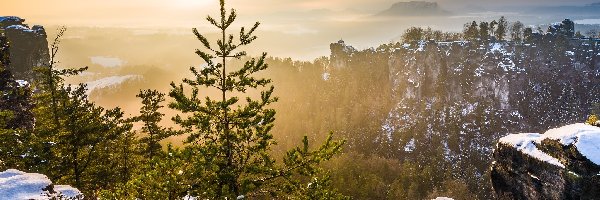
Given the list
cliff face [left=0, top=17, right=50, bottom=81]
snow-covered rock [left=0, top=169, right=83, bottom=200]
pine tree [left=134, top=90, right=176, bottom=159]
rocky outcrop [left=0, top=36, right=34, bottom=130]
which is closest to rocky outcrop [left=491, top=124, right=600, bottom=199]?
pine tree [left=134, top=90, right=176, bottom=159]

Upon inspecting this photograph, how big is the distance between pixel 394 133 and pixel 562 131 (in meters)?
135

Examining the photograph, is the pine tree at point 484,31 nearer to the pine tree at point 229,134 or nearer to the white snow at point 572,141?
the white snow at point 572,141

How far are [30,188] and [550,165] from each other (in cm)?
3493

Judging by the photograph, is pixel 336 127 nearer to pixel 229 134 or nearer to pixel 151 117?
pixel 151 117

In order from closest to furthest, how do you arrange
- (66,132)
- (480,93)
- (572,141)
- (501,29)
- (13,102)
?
(66,132) → (572,141) → (13,102) → (480,93) → (501,29)

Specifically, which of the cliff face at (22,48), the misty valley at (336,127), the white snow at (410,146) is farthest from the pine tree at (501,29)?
the cliff face at (22,48)

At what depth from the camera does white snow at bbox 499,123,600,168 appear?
3045cm

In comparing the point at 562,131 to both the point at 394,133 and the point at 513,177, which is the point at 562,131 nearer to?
the point at 513,177

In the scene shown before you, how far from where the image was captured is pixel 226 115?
16078mm

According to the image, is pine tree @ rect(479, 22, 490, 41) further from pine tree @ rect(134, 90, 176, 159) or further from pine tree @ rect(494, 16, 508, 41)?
pine tree @ rect(134, 90, 176, 159)

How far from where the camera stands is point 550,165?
33.4 meters

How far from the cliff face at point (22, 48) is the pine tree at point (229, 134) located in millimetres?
84896

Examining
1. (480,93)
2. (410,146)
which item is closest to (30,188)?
(410,146)

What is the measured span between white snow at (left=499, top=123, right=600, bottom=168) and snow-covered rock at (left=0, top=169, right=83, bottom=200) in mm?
32432
